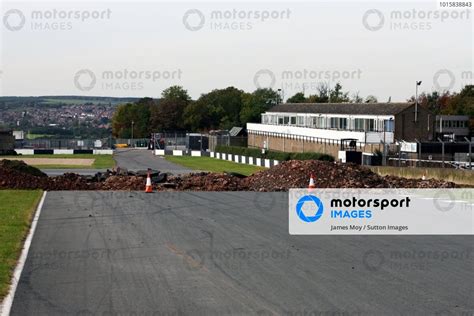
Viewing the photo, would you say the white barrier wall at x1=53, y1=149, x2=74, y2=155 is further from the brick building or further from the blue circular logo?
the blue circular logo

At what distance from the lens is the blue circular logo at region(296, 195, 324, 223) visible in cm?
2069

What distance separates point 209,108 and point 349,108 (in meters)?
77.8

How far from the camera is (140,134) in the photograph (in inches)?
6649

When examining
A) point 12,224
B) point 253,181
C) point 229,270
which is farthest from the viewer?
point 253,181

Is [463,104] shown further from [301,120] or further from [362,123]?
[362,123]

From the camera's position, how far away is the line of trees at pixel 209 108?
139 metres

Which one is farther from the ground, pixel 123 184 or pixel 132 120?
pixel 132 120

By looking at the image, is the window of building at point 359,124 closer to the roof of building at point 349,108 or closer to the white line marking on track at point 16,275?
the roof of building at point 349,108

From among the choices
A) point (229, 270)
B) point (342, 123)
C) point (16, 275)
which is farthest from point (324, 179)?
point (342, 123)

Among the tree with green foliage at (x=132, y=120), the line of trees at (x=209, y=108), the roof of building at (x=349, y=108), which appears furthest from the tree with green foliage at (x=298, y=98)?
the roof of building at (x=349, y=108)

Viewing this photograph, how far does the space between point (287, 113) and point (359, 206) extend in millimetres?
75570

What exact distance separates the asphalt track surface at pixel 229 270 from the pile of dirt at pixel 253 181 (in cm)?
1187
